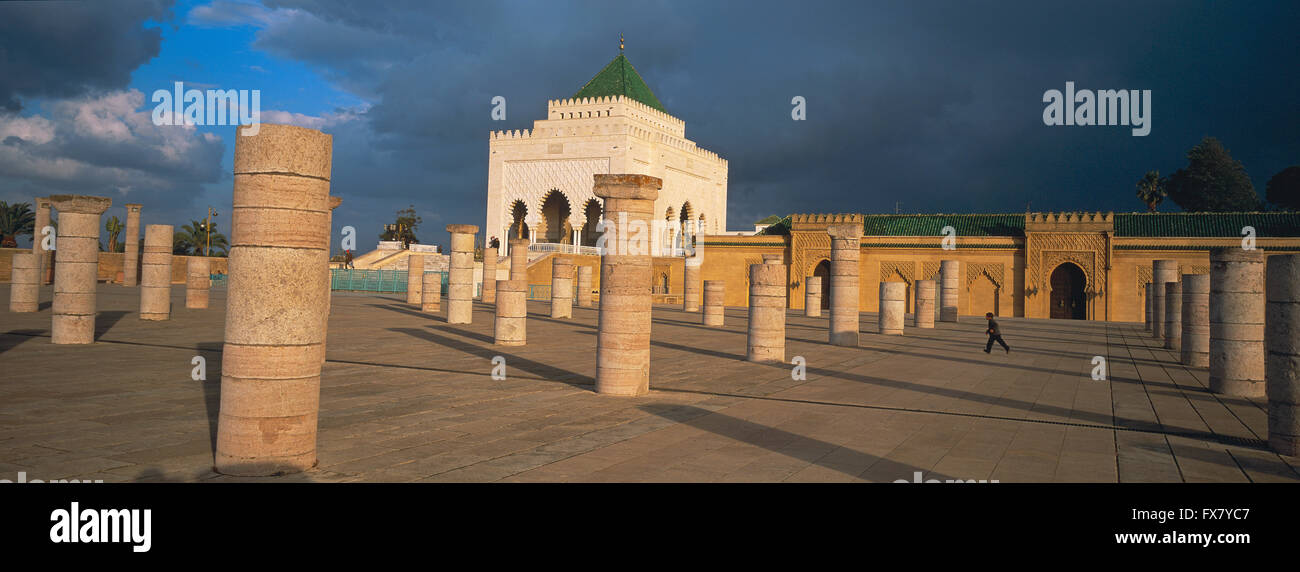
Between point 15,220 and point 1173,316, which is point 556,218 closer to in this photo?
point 15,220

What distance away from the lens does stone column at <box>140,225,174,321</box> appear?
51.1 ft

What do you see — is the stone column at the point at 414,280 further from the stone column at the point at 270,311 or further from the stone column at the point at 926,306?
the stone column at the point at 270,311

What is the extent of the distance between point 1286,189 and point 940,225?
1141 inches

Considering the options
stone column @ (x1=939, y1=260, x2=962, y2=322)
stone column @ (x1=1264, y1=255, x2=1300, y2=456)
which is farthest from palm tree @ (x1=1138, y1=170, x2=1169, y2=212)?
stone column @ (x1=1264, y1=255, x2=1300, y2=456)

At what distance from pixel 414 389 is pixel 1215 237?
2950 centimetres

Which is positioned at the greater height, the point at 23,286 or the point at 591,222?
the point at 591,222

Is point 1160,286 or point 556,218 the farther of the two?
point 556,218

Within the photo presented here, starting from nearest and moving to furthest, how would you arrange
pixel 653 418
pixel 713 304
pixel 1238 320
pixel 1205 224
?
pixel 653 418, pixel 1238 320, pixel 713 304, pixel 1205 224

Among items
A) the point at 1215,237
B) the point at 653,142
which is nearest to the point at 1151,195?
the point at 1215,237

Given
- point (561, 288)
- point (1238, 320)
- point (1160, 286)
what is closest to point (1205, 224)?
point (1160, 286)

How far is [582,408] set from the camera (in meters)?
7.05

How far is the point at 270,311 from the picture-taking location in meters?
4.55

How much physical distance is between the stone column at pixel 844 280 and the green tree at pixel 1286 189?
44.5 metres

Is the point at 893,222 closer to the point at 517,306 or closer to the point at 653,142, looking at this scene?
the point at 653,142
